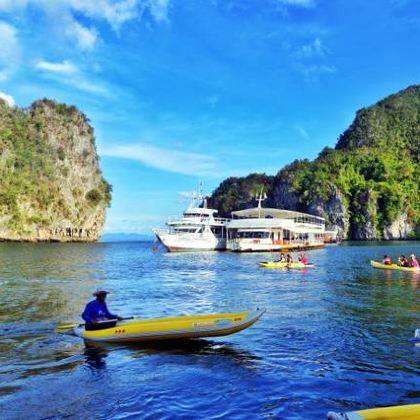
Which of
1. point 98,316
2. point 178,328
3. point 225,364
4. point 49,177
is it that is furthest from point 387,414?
point 49,177

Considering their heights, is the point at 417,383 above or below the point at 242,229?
below

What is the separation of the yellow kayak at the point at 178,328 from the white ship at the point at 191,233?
61065 millimetres

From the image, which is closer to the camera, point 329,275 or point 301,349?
point 301,349

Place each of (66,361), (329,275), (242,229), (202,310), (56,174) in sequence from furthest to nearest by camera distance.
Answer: (56,174), (242,229), (329,275), (202,310), (66,361)

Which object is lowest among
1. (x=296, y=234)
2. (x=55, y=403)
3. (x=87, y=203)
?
(x=55, y=403)

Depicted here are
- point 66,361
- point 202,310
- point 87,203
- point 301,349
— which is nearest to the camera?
point 66,361

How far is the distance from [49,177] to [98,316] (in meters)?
129

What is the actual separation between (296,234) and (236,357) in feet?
249

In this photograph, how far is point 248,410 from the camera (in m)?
9.66

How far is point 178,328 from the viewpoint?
564 inches

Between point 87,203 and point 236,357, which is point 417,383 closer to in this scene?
point 236,357

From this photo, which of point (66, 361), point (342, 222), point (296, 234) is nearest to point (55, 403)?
point (66, 361)

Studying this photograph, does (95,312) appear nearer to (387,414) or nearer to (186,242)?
(387,414)

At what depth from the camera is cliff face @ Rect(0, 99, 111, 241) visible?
407 ft
